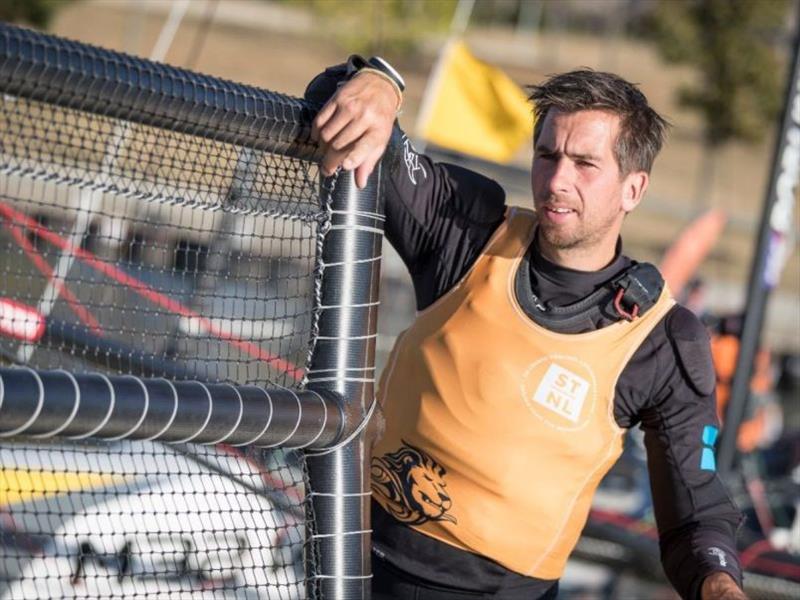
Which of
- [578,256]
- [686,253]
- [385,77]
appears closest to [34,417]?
[385,77]

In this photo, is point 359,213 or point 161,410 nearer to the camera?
point 161,410

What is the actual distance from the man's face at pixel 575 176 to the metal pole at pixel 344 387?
22.9 inches

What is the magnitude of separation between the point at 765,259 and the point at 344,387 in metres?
5.47

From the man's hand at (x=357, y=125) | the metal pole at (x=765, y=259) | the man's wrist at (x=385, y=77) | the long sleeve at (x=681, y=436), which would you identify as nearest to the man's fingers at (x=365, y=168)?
the man's hand at (x=357, y=125)

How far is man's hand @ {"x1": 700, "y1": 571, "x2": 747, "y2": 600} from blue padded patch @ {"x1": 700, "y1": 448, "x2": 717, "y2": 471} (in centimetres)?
28

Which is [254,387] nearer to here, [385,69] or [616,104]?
[385,69]

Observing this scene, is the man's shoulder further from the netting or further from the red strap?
the netting

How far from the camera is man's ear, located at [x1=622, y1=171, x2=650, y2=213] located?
9.78 ft

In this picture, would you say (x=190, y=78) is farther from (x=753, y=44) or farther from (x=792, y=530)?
(x=753, y=44)

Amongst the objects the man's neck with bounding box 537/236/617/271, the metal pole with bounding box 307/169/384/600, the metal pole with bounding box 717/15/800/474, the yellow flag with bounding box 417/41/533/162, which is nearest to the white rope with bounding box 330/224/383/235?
the metal pole with bounding box 307/169/384/600

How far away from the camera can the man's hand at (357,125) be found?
2.30 meters

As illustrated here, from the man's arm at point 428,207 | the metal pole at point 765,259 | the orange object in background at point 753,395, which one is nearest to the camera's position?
the man's arm at point 428,207

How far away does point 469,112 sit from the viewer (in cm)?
1155

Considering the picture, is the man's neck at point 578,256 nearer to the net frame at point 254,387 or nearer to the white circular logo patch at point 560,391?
the white circular logo patch at point 560,391
